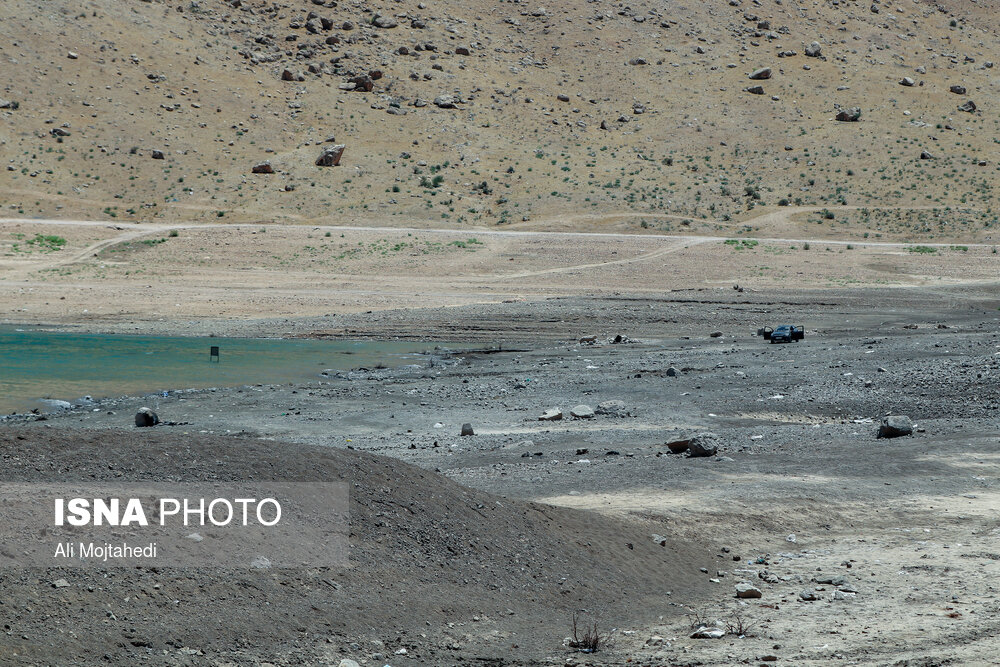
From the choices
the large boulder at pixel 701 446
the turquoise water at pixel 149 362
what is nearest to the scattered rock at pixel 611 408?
→ the large boulder at pixel 701 446

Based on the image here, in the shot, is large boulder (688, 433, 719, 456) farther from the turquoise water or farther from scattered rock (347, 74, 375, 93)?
scattered rock (347, 74, 375, 93)

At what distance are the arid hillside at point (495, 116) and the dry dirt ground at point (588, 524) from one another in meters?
35.5

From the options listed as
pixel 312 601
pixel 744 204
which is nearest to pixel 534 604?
pixel 312 601

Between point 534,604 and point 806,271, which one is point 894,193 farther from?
point 534,604

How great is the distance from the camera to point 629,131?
2724 inches

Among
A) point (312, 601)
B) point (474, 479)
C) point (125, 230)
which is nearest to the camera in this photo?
point (312, 601)

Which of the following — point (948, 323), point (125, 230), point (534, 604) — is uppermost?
point (125, 230)

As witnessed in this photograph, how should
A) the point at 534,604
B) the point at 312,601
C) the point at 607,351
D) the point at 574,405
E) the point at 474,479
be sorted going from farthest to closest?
the point at 607,351 < the point at 574,405 < the point at 474,479 < the point at 534,604 < the point at 312,601

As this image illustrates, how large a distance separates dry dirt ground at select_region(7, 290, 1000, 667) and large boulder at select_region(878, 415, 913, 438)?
11.6 inches

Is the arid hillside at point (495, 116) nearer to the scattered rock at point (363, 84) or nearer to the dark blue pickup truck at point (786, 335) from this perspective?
the scattered rock at point (363, 84)

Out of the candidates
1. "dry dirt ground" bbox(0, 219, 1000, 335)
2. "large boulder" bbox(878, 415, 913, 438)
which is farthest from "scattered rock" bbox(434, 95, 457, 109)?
"large boulder" bbox(878, 415, 913, 438)

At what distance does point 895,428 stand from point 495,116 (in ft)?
188

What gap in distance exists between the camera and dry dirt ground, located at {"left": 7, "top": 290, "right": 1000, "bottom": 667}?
6629mm

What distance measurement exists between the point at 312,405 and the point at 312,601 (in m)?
10.8
